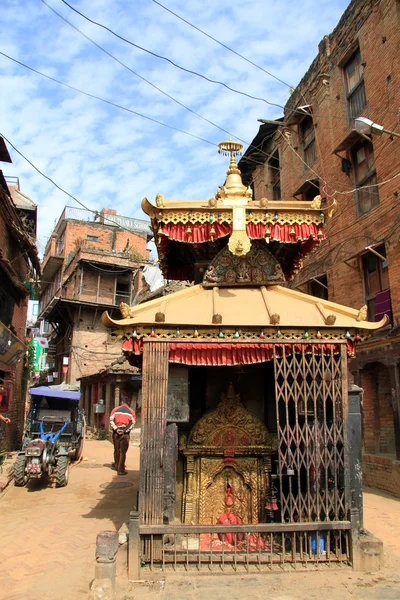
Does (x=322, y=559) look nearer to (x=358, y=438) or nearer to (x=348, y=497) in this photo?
(x=348, y=497)

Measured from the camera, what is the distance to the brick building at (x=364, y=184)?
13.2 m

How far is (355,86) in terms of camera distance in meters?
16.2

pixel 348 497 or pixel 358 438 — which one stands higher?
pixel 358 438

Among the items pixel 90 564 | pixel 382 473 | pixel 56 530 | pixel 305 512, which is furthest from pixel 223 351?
pixel 382 473

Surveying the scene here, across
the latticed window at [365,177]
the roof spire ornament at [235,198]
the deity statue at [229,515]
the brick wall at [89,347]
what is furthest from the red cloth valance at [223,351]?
the brick wall at [89,347]

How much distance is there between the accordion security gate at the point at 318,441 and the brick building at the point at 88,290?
24062 mm

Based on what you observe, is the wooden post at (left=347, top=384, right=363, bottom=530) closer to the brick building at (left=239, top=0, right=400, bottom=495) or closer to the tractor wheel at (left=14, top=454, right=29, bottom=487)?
the brick building at (left=239, top=0, right=400, bottom=495)

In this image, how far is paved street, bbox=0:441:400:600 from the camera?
5.14 m

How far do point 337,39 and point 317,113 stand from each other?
2.73 metres

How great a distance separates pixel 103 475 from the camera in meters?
13.9

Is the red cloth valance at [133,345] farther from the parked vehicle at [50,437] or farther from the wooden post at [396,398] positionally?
the wooden post at [396,398]

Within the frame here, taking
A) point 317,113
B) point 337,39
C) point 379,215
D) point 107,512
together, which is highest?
point 337,39

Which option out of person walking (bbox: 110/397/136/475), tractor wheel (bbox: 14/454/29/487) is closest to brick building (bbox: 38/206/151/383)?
person walking (bbox: 110/397/136/475)

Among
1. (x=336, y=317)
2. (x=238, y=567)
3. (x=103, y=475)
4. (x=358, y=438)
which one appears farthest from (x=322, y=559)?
(x=103, y=475)
